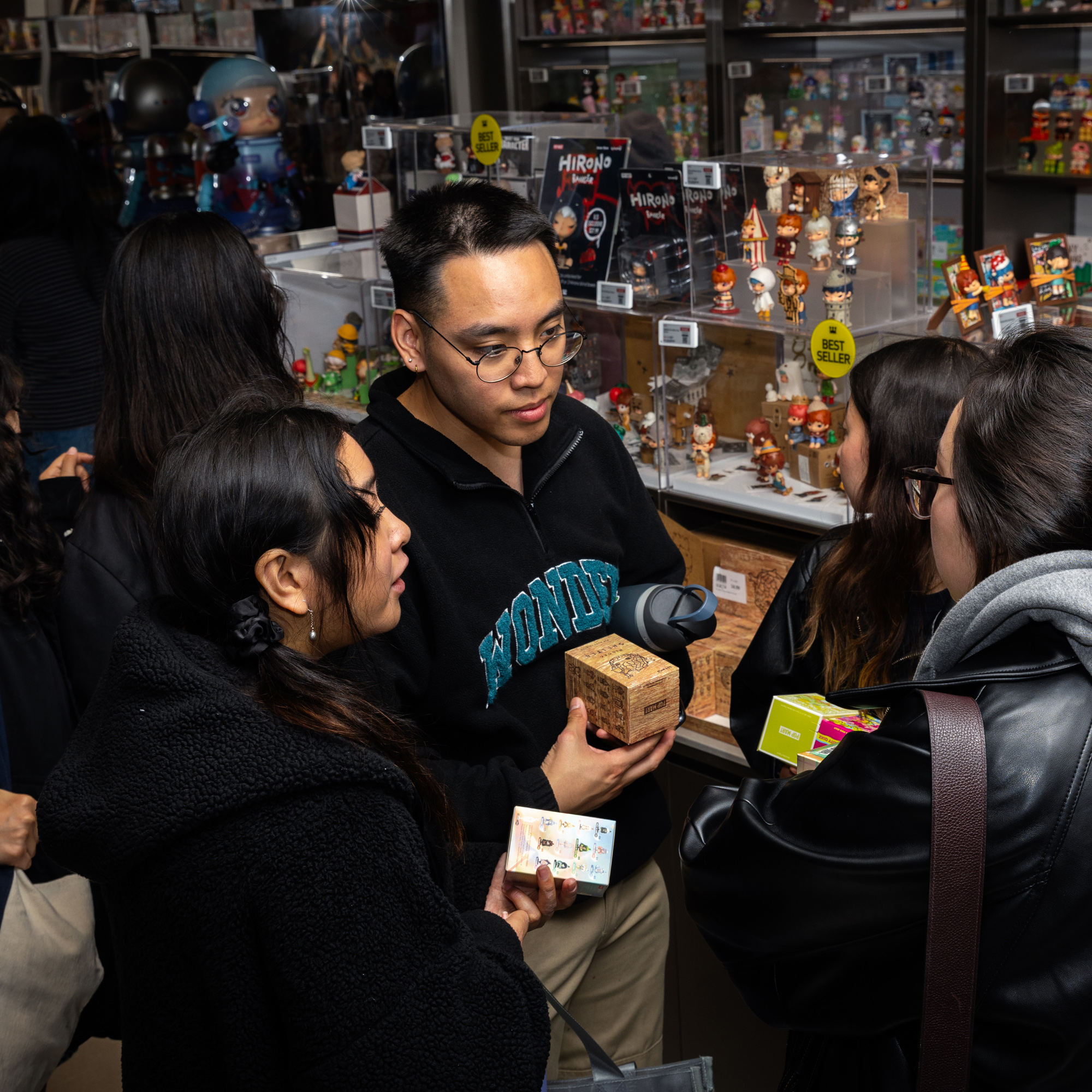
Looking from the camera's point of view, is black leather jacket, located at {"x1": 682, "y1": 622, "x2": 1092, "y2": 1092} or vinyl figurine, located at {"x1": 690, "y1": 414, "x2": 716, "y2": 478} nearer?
black leather jacket, located at {"x1": 682, "y1": 622, "x2": 1092, "y2": 1092}

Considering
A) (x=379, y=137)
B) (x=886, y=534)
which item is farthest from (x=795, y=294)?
(x=379, y=137)

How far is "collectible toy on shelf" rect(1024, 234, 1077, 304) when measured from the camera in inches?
98.4

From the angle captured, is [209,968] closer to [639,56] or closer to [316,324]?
[316,324]

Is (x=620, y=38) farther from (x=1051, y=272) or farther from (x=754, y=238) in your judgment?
(x=1051, y=272)

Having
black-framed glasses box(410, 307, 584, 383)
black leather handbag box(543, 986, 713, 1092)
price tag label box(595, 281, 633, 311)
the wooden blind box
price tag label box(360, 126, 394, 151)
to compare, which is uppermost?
price tag label box(360, 126, 394, 151)

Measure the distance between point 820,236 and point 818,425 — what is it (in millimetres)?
421

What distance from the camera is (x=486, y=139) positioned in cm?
296

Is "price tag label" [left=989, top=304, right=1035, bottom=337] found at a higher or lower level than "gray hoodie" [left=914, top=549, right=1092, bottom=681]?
higher

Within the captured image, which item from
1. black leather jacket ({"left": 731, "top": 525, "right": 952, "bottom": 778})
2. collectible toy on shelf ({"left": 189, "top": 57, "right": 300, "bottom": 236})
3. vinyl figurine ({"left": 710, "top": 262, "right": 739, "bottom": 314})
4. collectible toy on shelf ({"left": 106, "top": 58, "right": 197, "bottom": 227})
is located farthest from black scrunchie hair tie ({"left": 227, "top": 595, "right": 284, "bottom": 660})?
collectible toy on shelf ({"left": 106, "top": 58, "right": 197, "bottom": 227})

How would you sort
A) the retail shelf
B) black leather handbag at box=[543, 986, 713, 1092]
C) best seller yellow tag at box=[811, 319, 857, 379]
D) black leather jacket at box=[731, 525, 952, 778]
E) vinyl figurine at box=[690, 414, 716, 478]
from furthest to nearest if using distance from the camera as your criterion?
the retail shelf
vinyl figurine at box=[690, 414, 716, 478]
best seller yellow tag at box=[811, 319, 857, 379]
black leather jacket at box=[731, 525, 952, 778]
black leather handbag at box=[543, 986, 713, 1092]

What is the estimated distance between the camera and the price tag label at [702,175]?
2436mm

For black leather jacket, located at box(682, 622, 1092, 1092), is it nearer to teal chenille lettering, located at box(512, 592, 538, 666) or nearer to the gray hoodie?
the gray hoodie

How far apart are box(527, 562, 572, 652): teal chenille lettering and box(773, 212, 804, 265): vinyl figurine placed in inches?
47.1

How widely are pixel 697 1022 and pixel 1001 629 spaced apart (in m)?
1.74
